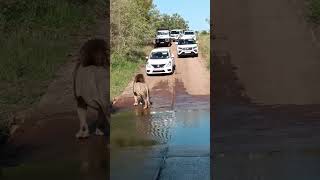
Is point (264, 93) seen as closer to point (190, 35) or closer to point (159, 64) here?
point (159, 64)

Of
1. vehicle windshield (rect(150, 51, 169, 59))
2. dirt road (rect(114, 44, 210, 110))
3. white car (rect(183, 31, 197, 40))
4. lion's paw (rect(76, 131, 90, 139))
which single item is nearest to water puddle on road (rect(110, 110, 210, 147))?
lion's paw (rect(76, 131, 90, 139))

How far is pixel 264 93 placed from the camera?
19.3 meters

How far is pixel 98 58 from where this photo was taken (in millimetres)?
9914

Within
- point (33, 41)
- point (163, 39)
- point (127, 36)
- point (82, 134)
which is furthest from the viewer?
point (163, 39)

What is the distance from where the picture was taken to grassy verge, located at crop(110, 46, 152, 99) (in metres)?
24.7

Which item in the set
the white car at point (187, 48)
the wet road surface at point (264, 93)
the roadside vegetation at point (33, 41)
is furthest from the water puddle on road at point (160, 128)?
the white car at point (187, 48)

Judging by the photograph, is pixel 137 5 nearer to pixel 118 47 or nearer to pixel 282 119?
pixel 118 47

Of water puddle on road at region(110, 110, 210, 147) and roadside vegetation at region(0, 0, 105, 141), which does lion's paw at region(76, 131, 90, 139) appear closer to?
water puddle on road at region(110, 110, 210, 147)

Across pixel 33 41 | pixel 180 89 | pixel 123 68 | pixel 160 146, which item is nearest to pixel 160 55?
pixel 123 68

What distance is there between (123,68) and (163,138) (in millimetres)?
19188

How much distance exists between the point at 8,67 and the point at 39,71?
1.11m

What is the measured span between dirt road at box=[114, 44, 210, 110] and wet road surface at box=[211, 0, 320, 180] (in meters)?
0.74

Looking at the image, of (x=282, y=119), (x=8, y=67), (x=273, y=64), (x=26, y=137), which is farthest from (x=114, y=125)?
(x=273, y=64)

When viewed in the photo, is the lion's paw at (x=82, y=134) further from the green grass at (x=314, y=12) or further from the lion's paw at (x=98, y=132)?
the green grass at (x=314, y=12)
